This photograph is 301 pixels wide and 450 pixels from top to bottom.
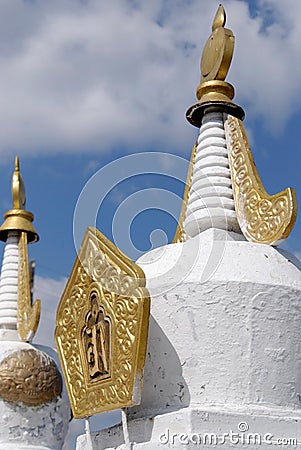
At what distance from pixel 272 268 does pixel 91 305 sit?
63.7 inches

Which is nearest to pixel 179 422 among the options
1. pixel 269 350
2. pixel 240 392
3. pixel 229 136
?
pixel 240 392

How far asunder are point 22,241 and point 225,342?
7.59 meters

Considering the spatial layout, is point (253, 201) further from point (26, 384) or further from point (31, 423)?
point (31, 423)

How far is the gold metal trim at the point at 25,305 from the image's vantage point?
11914mm

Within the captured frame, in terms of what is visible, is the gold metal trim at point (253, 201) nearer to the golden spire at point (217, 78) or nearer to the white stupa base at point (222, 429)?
the golden spire at point (217, 78)

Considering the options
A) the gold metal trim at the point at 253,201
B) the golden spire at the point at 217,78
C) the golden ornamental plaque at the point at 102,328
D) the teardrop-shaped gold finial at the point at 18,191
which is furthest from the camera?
the teardrop-shaped gold finial at the point at 18,191

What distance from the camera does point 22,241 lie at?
520 inches

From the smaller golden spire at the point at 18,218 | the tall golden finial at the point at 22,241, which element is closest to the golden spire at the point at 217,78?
the tall golden finial at the point at 22,241

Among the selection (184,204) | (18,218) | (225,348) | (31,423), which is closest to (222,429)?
(225,348)

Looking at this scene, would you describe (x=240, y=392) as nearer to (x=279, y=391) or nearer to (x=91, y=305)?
(x=279, y=391)

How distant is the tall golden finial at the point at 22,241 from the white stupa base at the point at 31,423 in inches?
14.6

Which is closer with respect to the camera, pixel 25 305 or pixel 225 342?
pixel 225 342

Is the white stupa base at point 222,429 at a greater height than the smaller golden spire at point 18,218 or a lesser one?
lesser

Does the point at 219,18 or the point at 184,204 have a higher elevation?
the point at 219,18
